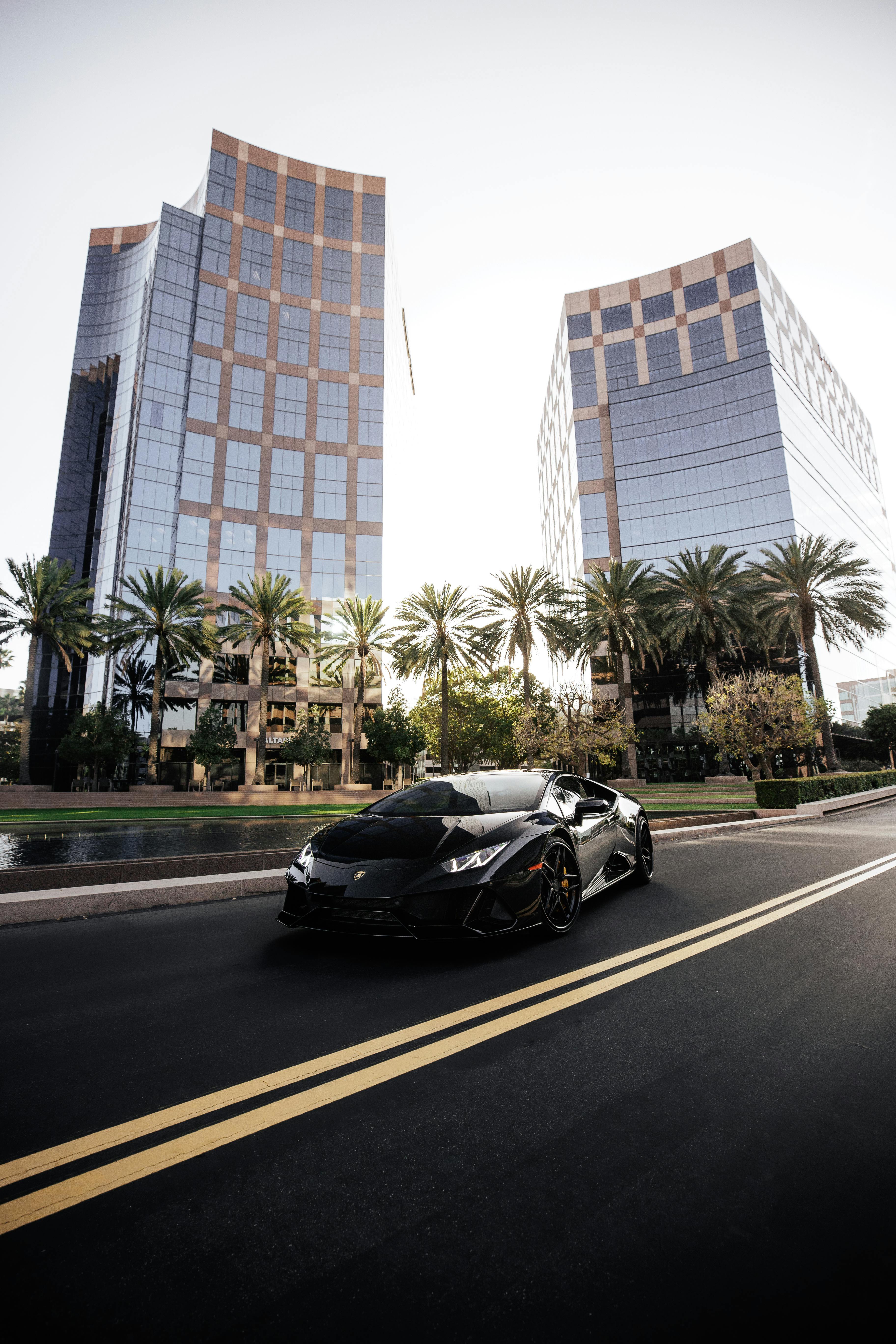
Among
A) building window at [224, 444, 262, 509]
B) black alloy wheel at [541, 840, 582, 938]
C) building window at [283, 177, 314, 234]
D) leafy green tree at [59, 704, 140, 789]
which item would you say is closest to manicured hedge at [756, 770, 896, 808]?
black alloy wheel at [541, 840, 582, 938]

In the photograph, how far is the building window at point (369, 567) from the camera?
181ft

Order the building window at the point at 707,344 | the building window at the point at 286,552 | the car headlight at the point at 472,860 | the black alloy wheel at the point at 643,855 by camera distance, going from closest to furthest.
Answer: the car headlight at the point at 472,860 → the black alloy wheel at the point at 643,855 → the building window at the point at 286,552 → the building window at the point at 707,344

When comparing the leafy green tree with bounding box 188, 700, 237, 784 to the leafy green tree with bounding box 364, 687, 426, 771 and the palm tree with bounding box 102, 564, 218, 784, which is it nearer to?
the palm tree with bounding box 102, 564, 218, 784

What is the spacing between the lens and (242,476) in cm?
5406

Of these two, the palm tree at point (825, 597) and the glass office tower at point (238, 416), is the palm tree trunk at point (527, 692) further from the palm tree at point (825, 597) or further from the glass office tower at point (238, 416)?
the glass office tower at point (238, 416)

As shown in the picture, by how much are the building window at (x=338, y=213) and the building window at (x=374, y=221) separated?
1352mm

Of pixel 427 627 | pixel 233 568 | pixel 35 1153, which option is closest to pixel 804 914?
pixel 35 1153

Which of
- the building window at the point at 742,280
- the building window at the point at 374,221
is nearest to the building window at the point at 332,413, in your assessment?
the building window at the point at 374,221

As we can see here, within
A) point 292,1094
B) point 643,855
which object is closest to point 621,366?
point 643,855

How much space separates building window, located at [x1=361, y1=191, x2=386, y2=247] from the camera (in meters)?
64.4

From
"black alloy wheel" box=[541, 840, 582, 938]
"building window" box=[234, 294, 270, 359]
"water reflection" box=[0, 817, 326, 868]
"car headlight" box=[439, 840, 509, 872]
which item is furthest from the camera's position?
"building window" box=[234, 294, 270, 359]

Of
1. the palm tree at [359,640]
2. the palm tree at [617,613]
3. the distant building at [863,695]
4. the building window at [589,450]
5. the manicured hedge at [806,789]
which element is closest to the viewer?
the manicured hedge at [806,789]

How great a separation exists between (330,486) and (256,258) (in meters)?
24.9

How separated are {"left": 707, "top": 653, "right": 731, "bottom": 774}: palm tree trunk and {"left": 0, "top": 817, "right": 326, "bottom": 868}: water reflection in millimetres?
25954
